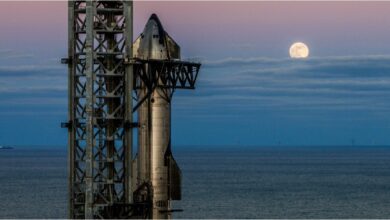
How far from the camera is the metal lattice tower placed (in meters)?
45.6

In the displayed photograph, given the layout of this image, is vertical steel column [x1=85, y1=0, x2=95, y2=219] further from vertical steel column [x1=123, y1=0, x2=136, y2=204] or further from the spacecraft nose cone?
the spacecraft nose cone

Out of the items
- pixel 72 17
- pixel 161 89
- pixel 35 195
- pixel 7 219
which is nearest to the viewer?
pixel 72 17

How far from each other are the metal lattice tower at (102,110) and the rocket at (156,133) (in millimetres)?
7379

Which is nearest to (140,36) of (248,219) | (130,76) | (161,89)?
(161,89)

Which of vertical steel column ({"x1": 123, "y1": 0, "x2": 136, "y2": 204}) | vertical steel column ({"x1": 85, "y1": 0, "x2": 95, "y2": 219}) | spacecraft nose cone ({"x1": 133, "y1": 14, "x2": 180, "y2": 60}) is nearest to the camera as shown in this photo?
vertical steel column ({"x1": 85, "y1": 0, "x2": 95, "y2": 219})

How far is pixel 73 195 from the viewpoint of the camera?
46.2 metres

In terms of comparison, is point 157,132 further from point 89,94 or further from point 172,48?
point 89,94

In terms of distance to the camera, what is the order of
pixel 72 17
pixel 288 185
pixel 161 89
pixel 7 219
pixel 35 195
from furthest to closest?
pixel 288 185
pixel 35 195
pixel 7 219
pixel 161 89
pixel 72 17

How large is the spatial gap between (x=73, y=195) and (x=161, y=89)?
36.3 feet

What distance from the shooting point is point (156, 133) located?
5584 cm

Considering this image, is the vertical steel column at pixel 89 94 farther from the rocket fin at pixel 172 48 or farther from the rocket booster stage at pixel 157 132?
the rocket fin at pixel 172 48

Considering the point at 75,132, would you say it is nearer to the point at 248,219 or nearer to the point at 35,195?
the point at 248,219

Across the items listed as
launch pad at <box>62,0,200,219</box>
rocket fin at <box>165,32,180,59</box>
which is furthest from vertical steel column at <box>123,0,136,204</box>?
rocket fin at <box>165,32,180,59</box>

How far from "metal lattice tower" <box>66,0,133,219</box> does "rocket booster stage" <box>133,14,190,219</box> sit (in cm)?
735
